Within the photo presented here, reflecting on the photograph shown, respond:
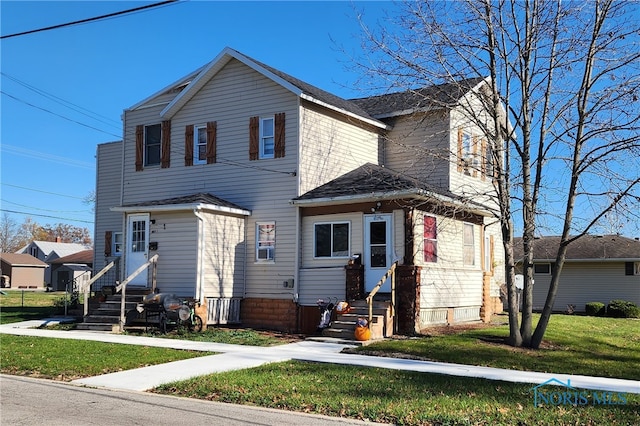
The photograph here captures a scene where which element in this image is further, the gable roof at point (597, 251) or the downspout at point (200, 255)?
the gable roof at point (597, 251)

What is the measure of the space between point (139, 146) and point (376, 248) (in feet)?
35.3

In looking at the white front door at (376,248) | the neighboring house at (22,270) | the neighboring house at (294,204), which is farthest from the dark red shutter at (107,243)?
the neighboring house at (22,270)

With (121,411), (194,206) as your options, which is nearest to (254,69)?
(194,206)

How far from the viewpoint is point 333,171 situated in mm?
21562

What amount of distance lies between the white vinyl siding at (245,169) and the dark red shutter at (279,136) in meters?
0.17

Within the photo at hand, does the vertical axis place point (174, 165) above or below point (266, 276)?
above

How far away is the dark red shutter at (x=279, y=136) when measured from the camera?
20.5m

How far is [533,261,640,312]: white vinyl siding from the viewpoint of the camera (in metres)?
32.5

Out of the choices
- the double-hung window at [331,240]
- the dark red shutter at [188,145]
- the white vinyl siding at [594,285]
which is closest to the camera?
the double-hung window at [331,240]

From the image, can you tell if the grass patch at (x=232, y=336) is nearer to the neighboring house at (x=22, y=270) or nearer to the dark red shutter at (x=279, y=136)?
the dark red shutter at (x=279, y=136)

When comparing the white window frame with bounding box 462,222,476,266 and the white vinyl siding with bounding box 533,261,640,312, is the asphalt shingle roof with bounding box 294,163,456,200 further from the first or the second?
the white vinyl siding with bounding box 533,261,640,312

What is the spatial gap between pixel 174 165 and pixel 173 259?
453 cm

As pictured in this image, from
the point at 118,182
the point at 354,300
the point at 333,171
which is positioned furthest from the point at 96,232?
the point at 354,300

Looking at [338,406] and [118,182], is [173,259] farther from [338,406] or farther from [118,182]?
[338,406]
